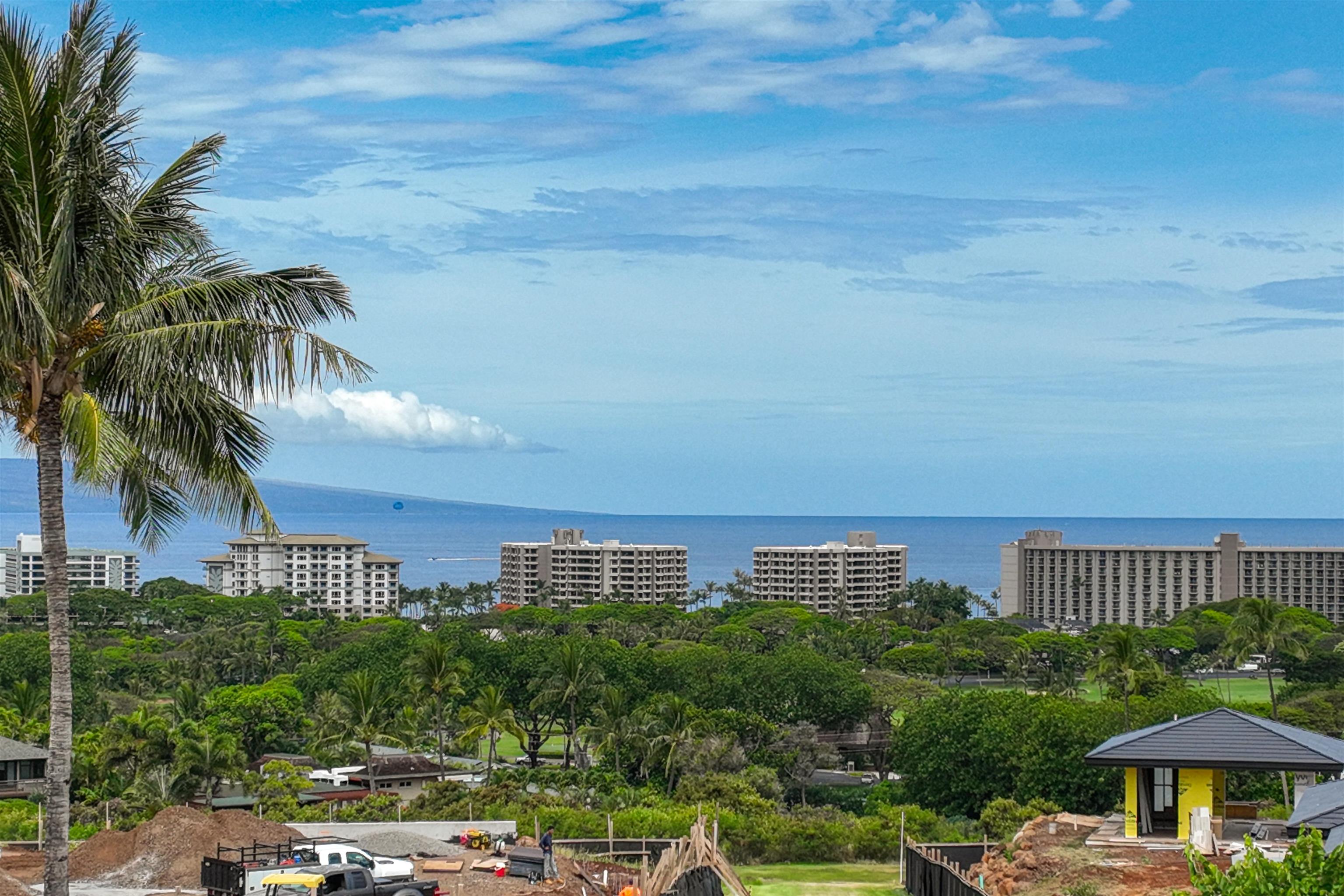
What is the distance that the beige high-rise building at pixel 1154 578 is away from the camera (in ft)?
571

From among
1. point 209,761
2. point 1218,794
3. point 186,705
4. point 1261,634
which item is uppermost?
point 1261,634

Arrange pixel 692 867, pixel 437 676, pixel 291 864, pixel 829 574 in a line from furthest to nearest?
pixel 829 574 → pixel 437 676 → pixel 291 864 → pixel 692 867

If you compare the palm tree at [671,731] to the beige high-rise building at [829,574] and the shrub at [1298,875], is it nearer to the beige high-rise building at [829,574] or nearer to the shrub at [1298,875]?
the shrub at [1298,875]

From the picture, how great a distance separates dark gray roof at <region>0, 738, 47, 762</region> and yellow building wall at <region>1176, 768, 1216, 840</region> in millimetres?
34816

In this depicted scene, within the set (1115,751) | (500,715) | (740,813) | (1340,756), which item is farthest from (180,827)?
(500,715)

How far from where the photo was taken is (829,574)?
188 metres

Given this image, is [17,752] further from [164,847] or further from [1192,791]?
[1192,791]

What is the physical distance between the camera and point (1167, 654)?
367 feet

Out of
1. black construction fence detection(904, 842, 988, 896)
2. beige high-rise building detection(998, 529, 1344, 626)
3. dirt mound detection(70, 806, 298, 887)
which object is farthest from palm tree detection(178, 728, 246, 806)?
beige high-rise building detection(998, 529, 1344, 626)

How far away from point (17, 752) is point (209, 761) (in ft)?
27.0

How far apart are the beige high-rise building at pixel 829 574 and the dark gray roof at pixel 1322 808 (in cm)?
15953

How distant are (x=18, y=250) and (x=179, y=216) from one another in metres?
1.79

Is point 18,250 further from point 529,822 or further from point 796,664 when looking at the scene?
point 796,664

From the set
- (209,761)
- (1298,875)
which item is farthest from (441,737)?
(1298,875)
